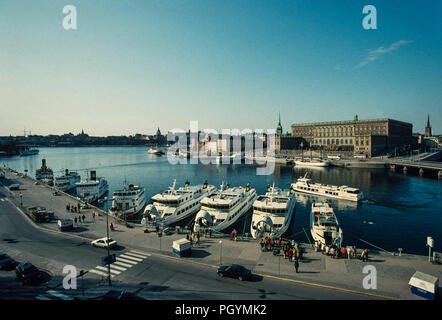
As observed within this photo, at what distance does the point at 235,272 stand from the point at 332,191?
54719 millimetres

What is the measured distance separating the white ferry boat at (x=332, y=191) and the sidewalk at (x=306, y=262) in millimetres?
39690

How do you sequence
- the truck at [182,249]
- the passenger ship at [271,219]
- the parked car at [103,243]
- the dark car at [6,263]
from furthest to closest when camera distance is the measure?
the passenger ship at [271,219] → the parked car at [103,243] → the truck at [182,249] → the dark car at [6,263]

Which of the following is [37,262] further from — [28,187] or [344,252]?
[28,187]

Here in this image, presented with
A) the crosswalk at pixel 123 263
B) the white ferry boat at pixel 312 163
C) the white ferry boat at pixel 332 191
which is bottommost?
the white ferry boat at pixel 332 191

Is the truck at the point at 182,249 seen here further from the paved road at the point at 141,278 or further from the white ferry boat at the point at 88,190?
the white ferry boat at the point at 88,190

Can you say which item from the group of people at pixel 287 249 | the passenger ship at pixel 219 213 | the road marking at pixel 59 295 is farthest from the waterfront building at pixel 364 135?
the road marking at pixel 59 295

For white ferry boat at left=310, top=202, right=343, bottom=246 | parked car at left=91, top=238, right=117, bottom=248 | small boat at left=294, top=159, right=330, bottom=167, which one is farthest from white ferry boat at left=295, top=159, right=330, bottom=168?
parked car at left=91, top=238, right=117, bottom=248

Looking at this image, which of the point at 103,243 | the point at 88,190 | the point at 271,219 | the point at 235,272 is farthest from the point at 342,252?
the point at 88,190

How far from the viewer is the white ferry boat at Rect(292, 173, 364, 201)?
6215 cm

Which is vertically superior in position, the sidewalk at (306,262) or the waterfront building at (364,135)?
the waterfront building at (364,135)

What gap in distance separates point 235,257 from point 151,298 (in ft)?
31.0

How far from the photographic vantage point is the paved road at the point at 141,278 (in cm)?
1823

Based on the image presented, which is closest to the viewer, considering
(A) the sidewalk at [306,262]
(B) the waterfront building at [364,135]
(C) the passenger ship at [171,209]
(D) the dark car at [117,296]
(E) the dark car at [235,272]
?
(D) the dark car at [117,296]

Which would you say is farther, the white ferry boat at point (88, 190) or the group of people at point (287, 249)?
the white ferry boat at point (88, 190)
